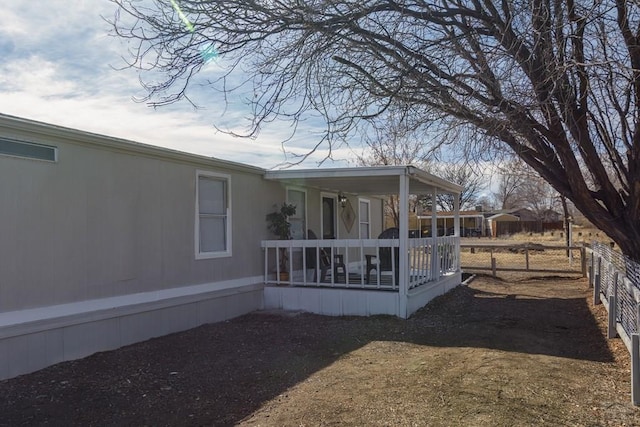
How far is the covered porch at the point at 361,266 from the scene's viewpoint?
873 centimetres

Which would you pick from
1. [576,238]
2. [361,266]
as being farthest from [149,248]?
[576,238]

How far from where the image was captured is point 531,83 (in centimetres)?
620

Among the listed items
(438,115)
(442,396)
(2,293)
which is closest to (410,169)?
(438,115)

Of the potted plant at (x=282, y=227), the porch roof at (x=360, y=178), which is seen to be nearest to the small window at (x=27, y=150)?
the porch roof at (x=360, y=178)

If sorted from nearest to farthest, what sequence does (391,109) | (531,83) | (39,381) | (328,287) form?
(39,381)
(531,83)
(391,109)
(328,287)

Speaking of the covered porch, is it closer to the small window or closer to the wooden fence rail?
the small window

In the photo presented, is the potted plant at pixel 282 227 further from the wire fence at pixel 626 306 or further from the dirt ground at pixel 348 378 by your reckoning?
the wire fence at pixel 626 306

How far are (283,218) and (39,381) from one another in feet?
17.5

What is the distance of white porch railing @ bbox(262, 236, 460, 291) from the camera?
894cm

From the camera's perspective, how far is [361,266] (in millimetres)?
Answer: 9133

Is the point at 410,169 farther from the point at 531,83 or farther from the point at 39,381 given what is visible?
the point at 39,381

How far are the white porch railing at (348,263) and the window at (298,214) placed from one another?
2.02 ft

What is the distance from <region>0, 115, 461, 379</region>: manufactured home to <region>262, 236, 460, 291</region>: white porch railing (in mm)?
34

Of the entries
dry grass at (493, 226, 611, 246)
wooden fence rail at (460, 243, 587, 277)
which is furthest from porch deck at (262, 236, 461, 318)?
dry grass at (493, 226, 611, 246)
